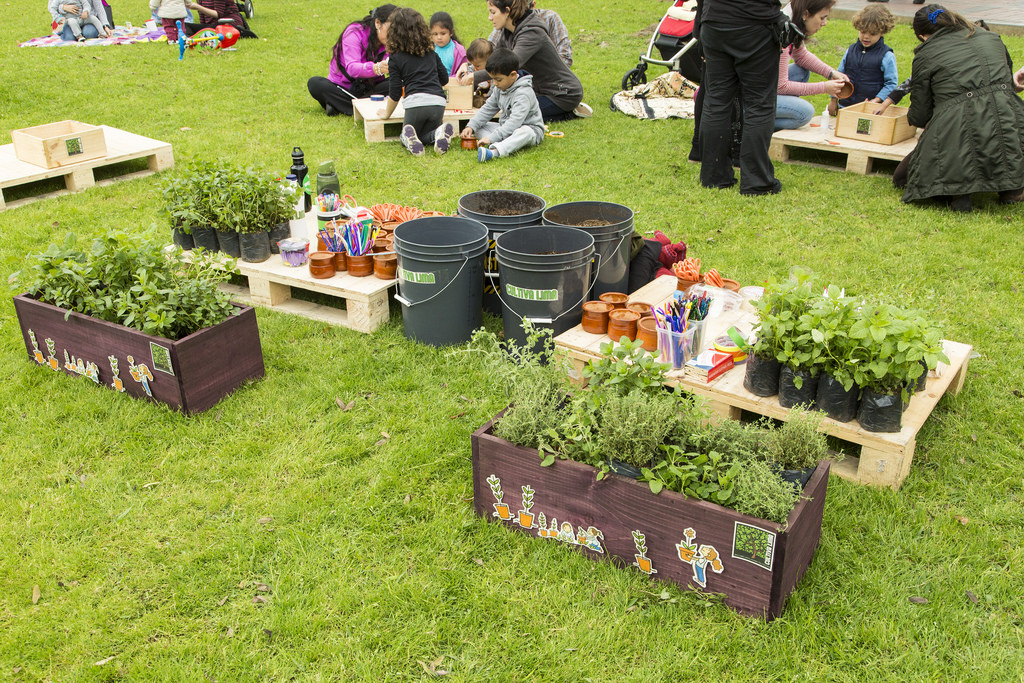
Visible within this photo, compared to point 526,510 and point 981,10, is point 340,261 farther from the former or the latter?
point 981,10

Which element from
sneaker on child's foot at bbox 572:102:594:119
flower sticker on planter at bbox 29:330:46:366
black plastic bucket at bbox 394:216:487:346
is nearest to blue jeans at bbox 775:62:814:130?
sneaker on child's foot at bbox 572:102:594:119

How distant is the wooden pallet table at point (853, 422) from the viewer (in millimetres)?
3420

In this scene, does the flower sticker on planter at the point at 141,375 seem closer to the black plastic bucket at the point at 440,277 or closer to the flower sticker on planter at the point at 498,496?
the black plastic bucket at the point at 440,277

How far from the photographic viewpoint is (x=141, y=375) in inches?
161

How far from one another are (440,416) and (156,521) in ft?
4.54

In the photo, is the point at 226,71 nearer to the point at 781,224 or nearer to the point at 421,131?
the point at 421,131

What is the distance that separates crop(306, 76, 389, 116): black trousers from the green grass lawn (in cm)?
447

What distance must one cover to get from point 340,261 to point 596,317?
1.75 m

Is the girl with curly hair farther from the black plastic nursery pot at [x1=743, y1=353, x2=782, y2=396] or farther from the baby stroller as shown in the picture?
the black plastic nursery pot at [x1=743, y1=353, x2=782, y2=396]

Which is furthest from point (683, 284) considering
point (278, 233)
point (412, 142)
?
point (412, 142)

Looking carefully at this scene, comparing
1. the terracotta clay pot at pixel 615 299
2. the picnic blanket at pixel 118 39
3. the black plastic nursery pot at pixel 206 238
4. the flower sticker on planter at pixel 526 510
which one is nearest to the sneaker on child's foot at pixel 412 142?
the black plastic nursery pot at pixel 206 238

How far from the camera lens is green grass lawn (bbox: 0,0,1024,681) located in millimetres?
2785

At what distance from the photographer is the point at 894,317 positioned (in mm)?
3219

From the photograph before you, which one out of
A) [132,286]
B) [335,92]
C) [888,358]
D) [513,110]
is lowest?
[888,358]
